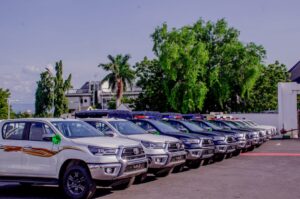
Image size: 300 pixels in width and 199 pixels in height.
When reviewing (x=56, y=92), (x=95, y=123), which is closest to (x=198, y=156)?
(x=95, y=123)

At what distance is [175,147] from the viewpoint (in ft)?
46.5

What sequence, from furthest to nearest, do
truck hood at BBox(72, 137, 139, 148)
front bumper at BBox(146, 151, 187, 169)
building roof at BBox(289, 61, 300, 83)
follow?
building roof at BBox(289, 61, 300, 83)
front bumper at BBox(146, 151, 187, 169)
truck hood at BBox(72, 137, 139, 148)

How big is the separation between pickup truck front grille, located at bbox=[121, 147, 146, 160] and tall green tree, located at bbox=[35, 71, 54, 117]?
57.9 m

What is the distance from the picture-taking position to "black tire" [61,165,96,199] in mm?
10398

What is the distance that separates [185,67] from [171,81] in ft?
9.62

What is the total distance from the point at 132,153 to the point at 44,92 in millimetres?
58907

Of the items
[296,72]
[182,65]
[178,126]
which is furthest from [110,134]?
[296,72]

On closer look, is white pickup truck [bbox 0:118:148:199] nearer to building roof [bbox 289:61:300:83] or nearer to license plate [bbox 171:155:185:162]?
license plate [bbox 171:155:185:162]

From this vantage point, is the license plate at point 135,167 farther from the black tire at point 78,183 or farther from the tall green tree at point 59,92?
the tall green tree at point 59,92

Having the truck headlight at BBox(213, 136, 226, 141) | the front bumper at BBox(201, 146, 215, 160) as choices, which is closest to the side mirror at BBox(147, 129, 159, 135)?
the front bumper at BBox(201, 146, 215, 160)

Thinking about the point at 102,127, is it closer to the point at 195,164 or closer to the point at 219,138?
the point at 195,164

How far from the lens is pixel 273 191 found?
11594 millimetres

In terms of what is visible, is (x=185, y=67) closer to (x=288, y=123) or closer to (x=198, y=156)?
(x=288, y=123)

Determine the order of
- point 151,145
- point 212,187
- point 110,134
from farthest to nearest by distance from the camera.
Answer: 1. point 151,145
2. point 110,134
3. point 212,187
